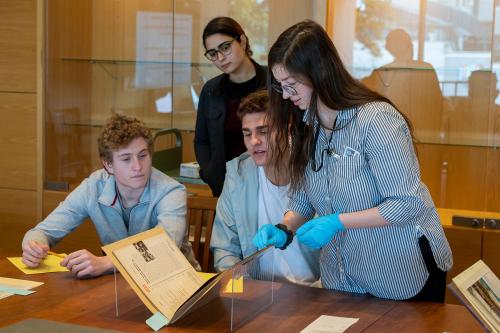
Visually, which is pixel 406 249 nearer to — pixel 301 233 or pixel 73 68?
pixel 301 233

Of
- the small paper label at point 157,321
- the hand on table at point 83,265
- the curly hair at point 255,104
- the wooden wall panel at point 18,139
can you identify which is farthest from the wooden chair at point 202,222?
the wooden wall panel at point 18,139

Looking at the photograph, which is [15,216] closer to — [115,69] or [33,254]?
[115,69]

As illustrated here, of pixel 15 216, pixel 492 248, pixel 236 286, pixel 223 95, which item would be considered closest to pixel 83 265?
pixel 236 286

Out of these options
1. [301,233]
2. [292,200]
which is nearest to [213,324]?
[301,233]

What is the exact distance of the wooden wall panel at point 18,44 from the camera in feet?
13.7

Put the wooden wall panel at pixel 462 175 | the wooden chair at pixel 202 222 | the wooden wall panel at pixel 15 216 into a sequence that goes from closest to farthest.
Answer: the wooden chair at pixel 202 222
the wooden wall panel at pixel 462 175
the wooden wall panel at pixel 15 216

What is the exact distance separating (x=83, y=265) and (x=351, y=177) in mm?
848

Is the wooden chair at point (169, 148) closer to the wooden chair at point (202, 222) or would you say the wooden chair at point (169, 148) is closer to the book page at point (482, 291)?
the wooden chair at point (202, 222)

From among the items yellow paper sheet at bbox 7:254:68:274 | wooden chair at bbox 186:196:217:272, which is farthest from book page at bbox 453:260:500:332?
yellow paper sheet at bbox 7:254:68:274

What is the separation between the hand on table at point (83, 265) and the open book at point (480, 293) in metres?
1.08

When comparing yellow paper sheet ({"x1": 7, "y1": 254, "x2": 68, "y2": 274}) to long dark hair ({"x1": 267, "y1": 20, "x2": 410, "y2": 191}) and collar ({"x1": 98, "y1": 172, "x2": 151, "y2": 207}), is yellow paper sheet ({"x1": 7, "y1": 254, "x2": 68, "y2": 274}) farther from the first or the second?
long dark hair ({"x1": 267, "y1": 20, "x2": 410, "y2": 191})

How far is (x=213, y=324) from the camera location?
2.03 meters

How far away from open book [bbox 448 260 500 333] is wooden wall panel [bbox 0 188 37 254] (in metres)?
2.83

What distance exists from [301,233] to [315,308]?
0.22m
